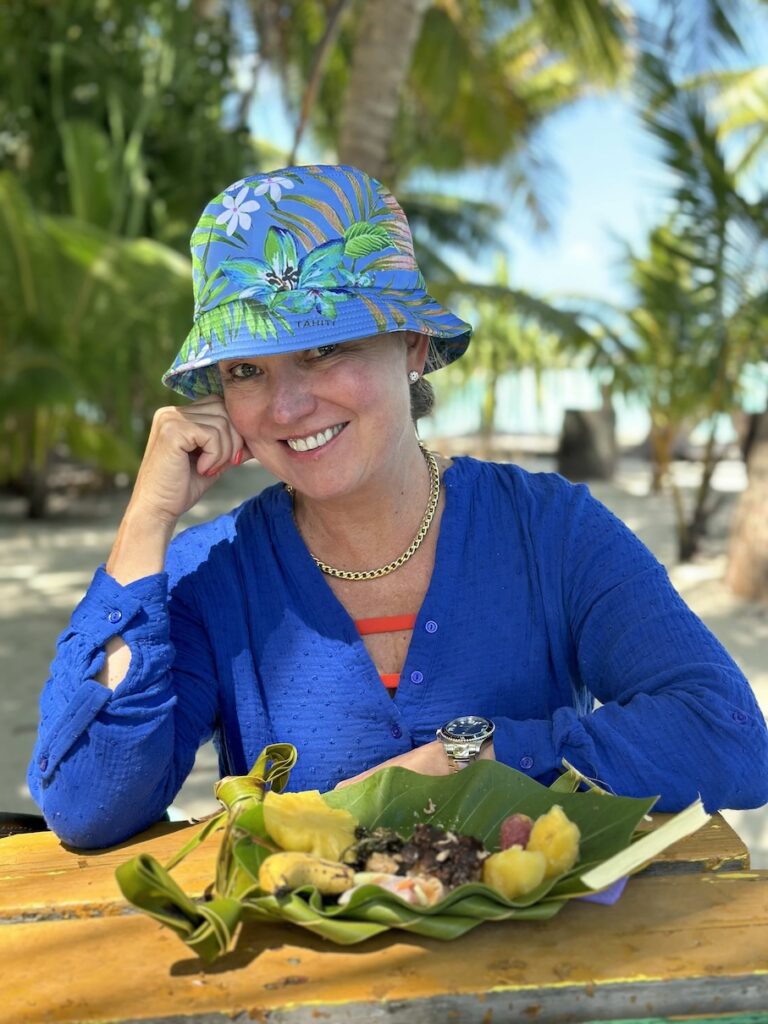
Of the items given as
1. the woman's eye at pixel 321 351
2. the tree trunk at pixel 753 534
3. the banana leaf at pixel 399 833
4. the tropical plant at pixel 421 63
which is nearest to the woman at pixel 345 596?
the woman's eye at pixel 321 351

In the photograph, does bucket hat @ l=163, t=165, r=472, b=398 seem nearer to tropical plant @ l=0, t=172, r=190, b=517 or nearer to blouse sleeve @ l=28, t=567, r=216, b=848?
blouse sleeve @ l=28, t=567, r=216, b=848

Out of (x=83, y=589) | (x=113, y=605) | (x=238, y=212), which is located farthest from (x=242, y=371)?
(x=83, y=589)

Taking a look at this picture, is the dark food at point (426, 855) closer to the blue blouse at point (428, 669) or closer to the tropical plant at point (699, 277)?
the blue blouse at point (428, 669)

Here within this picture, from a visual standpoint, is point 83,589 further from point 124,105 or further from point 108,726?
point 124,105

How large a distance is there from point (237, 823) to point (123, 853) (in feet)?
1.16

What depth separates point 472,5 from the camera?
12.5 m

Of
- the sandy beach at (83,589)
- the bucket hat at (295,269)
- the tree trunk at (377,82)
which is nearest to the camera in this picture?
the bucket hat at (295,269)

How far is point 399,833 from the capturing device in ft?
5.03

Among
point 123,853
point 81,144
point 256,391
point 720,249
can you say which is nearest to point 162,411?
point 256,391

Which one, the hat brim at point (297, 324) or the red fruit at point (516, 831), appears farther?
the hat brim at point (297, 324)

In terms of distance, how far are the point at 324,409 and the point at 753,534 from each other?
5932mm

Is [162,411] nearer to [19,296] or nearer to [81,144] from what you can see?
[19,296]

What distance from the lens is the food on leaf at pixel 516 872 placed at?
1.33 m

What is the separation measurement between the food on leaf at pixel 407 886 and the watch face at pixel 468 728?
1.32 feet
